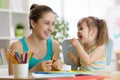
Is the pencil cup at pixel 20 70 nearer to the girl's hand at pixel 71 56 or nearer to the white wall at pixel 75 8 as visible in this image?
the girl's hand at pixel 71 56

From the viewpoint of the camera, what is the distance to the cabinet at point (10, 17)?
12.6 feet

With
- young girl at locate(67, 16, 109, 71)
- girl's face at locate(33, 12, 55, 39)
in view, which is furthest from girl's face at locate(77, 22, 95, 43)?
girl's face at locate(33, 12, 55, 39)

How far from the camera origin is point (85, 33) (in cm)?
221

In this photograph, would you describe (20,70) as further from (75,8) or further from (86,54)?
(75,8)

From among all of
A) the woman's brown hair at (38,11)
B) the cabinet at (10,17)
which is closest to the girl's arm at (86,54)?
the woman's brown hair at (38,11)

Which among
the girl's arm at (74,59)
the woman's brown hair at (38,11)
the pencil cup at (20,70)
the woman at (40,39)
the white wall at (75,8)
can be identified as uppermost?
the white wall at (75,8)

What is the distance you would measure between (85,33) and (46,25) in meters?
0.32

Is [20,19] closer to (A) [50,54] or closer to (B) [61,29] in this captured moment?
(B) [61,29]

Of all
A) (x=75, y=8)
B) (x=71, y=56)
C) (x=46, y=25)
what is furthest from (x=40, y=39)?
(x=75, y=8)

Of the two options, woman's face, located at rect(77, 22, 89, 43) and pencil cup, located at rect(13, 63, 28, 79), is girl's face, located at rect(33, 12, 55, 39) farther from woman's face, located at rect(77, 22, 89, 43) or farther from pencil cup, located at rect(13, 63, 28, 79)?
pencil cup, located at rect(13, 63, 28, 79)

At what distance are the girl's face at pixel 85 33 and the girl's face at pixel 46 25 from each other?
24 centimetres

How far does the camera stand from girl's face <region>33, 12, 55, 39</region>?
212cm

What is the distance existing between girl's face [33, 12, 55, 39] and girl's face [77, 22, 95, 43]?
0.24 m

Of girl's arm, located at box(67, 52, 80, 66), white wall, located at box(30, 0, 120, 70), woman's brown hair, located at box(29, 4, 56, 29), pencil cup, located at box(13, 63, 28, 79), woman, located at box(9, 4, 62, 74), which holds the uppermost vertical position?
white wall, located at box(30, 0, 120, 70)
